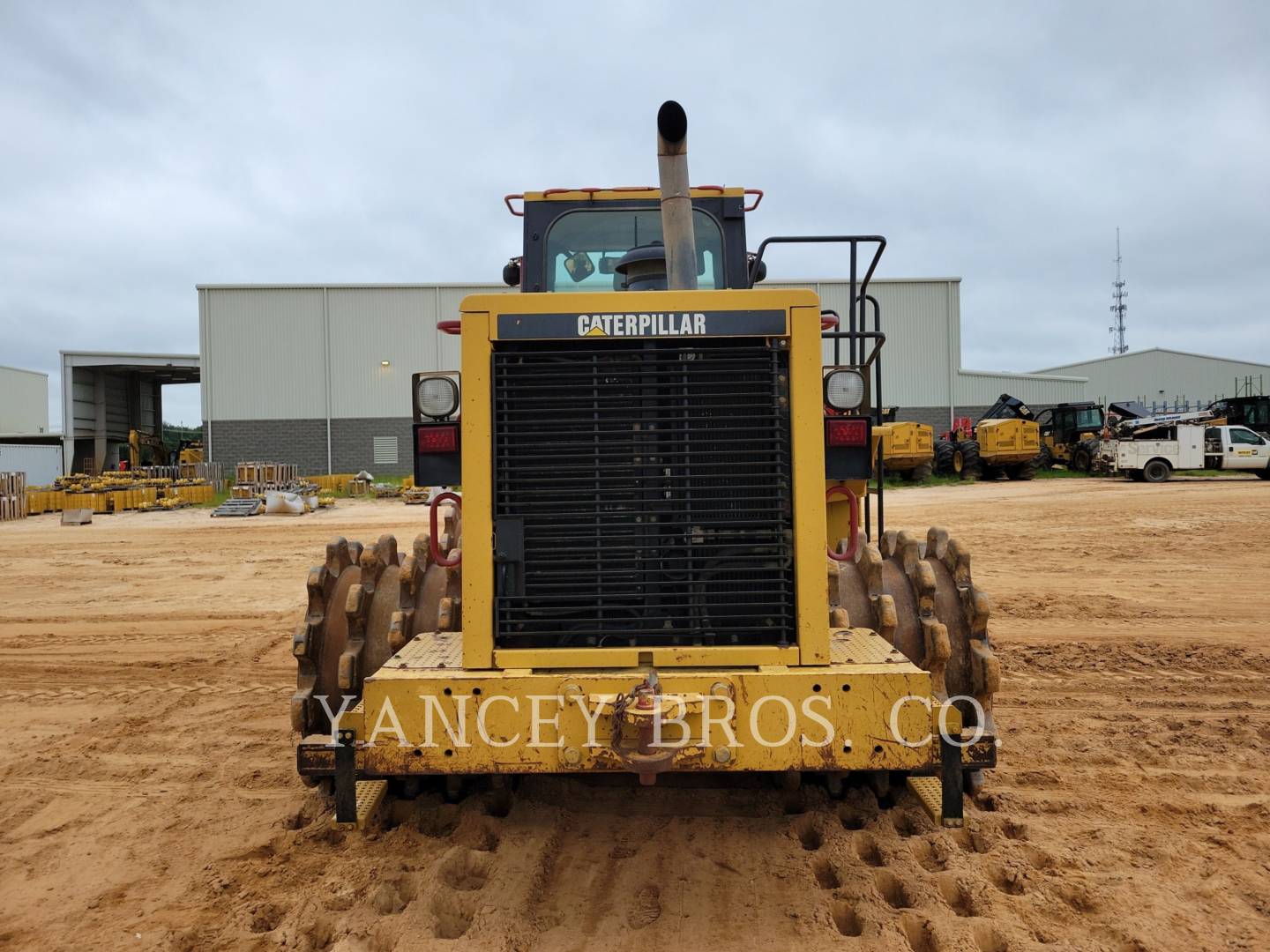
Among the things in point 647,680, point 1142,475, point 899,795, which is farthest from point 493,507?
point 1142,475

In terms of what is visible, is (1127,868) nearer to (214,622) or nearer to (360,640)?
(360,640)

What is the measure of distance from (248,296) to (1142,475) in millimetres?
32115

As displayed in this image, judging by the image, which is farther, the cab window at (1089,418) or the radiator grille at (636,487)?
the cab window at (1089,418)

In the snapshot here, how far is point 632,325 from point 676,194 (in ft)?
1.98

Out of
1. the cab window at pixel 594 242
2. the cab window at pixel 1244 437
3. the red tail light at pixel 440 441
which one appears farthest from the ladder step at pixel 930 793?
the cab window at pixel 1244 437

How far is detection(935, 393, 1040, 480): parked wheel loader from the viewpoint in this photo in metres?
27.1

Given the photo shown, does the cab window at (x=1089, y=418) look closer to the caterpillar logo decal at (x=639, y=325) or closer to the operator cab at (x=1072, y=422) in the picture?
the operator cab at (x=1072, y=422)

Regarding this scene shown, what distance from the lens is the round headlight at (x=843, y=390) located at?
331cm

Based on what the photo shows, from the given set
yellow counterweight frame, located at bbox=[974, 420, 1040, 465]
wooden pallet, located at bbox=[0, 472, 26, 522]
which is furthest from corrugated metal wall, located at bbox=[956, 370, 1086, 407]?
wooden pallet, located at bbox=[0, 472, 26, 522]

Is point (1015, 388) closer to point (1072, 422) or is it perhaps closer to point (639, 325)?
point (1072, 422)

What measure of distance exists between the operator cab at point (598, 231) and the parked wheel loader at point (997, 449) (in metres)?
24.6

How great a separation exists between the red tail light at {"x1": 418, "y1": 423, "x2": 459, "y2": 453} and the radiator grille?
329mm

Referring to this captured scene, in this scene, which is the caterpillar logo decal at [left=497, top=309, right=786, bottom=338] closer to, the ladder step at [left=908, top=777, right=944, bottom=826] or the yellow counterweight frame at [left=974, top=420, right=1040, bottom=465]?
the ladder step at [left=908, top=777, right=944, bottom=826]

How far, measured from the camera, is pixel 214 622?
8281 millimetres
